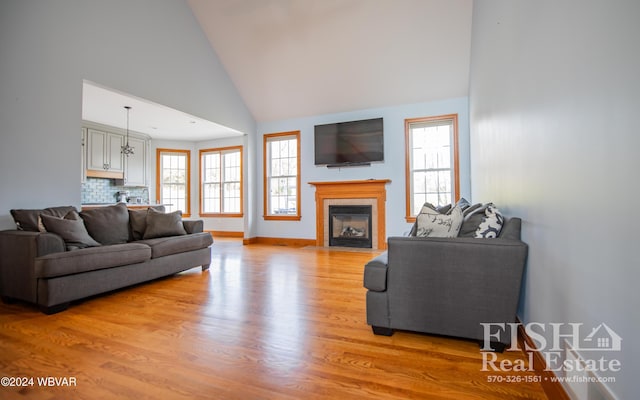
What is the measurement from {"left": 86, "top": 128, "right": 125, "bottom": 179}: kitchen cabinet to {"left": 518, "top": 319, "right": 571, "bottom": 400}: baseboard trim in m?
7.82

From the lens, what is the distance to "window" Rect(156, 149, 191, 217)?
25.9ft

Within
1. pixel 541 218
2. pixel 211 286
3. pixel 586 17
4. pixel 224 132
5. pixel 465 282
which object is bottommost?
pixel 211 286

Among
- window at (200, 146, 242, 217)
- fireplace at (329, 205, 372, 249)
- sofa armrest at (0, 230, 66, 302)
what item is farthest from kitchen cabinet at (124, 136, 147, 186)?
fireplace at (329, 205, 372, 249)

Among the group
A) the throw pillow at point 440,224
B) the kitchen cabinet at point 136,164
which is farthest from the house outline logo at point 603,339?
the kitchen cabinet at point 136,164

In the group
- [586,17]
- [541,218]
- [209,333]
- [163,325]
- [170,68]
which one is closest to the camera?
[586,17]

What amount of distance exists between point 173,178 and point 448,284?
7.99m

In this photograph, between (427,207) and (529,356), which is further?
(427,207)

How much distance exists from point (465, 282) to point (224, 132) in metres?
6.60

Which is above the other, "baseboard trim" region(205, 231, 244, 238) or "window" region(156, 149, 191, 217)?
"window" region(156, 149, 191, 217)

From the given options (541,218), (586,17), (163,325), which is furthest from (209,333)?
(586,17)

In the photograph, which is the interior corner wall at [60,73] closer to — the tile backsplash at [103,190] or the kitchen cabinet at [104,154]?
the kitchen cabinet at [104,154]

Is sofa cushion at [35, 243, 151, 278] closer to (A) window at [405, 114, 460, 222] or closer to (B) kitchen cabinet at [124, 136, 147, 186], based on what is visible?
(A) window at [405, 114, 460, 222]

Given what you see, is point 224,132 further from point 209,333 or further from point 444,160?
point 209,333

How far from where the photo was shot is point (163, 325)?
86.5 inches
